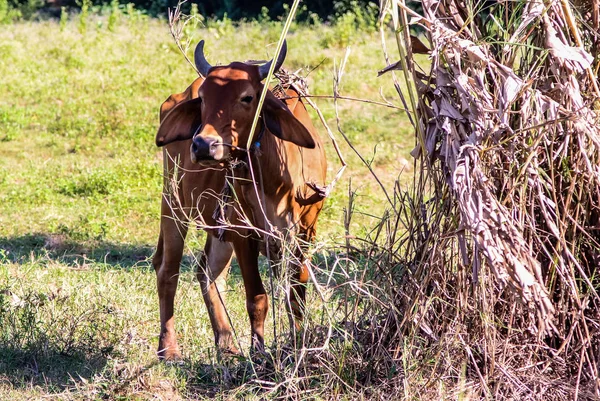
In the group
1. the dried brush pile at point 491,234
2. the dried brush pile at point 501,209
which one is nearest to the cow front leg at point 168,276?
the dried brush pile at point 491,234

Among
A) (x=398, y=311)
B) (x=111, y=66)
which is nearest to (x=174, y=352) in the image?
(x=398, y=311)

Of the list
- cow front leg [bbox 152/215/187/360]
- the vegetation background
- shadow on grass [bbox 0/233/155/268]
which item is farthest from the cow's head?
shadow on grass [bbox 0/233/155/268]

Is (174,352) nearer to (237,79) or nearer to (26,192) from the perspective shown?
(237,79)

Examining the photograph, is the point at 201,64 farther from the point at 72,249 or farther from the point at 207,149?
the point at 72,249

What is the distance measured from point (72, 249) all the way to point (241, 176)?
288 cm

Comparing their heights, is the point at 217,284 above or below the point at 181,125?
below

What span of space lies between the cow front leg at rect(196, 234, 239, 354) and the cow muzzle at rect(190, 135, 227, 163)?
0.87m

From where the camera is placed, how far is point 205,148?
4.22m

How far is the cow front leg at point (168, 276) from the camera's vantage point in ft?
17.1

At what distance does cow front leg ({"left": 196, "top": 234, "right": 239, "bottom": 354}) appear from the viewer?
512 centimetres

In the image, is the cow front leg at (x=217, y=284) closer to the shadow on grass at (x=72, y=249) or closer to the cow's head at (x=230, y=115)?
the cow's head at (x=230, y=115)

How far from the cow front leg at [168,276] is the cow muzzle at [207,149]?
106cm

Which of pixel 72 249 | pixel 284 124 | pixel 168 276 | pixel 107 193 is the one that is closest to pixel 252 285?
pixel 168 276

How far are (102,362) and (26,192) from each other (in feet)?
13.9
